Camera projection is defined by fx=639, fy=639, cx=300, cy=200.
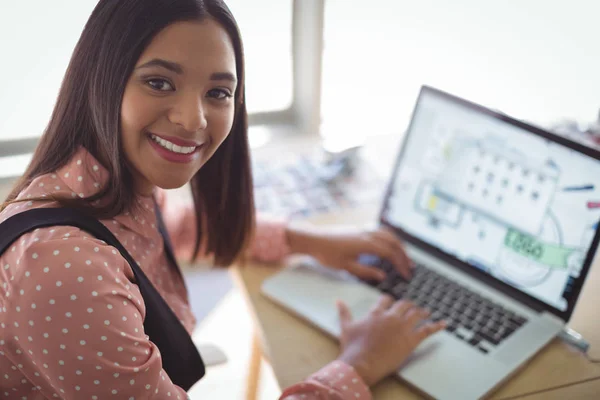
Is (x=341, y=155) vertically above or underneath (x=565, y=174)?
underneath

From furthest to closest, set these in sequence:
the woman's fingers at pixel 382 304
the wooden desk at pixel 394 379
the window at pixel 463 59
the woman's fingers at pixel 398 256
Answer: the window at pixel 463 59, the woman's fingers at pixel 398 256, the woman's fingers at pixel 382 304, the wooden desk at pixel 394 379

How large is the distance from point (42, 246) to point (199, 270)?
3.24 feet

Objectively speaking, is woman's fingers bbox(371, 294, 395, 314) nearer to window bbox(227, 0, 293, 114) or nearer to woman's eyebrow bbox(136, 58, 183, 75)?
woman's eyebrow bbox(136, 58, 183, 75)

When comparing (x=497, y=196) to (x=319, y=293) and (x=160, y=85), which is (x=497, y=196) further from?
(x=160, y=85)

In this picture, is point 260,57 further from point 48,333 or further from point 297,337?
point 48,333

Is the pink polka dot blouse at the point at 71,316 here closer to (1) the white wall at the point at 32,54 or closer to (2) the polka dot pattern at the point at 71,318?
(2) the polka dot pattern at the point at 71,318

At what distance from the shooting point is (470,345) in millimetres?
1021

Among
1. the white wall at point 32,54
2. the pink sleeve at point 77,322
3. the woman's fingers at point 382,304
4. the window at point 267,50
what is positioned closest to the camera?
the pink sleeve at point 77,322

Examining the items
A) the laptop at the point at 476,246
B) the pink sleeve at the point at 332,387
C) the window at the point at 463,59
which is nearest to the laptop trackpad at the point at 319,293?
the laptop at the point at 476,246

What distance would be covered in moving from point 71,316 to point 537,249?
0.74 metres

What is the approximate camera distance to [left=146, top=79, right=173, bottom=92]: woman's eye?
0.79 m

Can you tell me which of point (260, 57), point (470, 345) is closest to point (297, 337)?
point (470, 345)

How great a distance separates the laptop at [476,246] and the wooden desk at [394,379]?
0.7 inches

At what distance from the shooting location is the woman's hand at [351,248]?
1.19 metres
